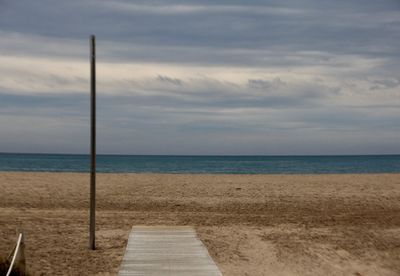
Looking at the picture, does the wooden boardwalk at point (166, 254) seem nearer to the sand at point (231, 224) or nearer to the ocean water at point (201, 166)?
the sand at point (231, 224)

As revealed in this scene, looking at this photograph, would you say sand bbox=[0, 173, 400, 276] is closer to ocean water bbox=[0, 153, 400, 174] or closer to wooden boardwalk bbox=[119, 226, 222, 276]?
wooden boardwalk bbox=[119, 226, 222, 276]

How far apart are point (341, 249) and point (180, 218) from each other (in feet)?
15.2

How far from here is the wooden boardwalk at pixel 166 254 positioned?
28.8 feet

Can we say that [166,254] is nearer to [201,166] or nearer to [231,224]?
[231,224]

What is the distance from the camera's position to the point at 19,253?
7.87 meters

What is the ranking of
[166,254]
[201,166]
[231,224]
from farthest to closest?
[201,166]
[231,224]
[166,254]

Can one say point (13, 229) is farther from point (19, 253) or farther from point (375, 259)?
point (375, 259)

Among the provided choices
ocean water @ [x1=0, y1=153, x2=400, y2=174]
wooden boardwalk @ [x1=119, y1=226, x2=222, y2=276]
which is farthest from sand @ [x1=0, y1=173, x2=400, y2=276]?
ocean water @ [x1=0, y1=153, x2=400, y2=174]

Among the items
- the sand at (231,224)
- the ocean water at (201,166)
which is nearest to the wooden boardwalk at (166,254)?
the sand at (231,224)

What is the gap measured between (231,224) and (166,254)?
3.87m

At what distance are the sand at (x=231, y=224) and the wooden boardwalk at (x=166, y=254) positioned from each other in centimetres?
28

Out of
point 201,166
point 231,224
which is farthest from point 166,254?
point 201,166

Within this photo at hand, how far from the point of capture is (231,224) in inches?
527

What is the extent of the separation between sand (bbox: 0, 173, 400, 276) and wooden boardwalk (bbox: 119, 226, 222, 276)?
0.92 ft
